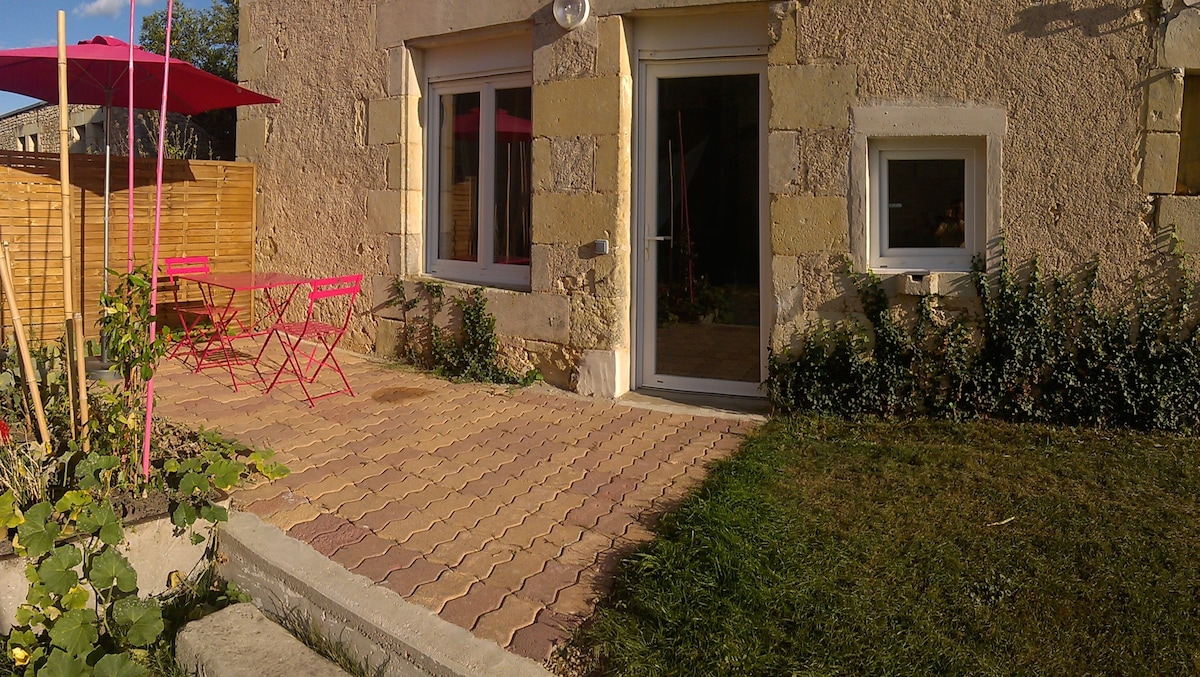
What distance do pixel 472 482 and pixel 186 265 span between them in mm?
4146

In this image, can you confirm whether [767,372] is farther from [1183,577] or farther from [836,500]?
[1183,577]

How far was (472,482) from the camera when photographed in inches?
177

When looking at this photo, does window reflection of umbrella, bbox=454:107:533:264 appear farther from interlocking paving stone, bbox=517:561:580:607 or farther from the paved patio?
interlocking paving stone, bbox=517:561:580:607

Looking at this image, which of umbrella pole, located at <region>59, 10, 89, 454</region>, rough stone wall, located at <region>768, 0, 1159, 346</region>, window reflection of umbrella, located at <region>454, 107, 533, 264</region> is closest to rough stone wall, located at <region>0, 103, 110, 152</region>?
window reflection of umbrella, located at <region>454, 107, 533, 264</region>

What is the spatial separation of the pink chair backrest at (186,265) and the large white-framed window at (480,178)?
5.82 ft

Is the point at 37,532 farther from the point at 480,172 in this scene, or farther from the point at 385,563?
the point at 480,172

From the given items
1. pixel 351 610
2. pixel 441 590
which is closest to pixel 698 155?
pixel 441 590

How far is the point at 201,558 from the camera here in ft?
12.4

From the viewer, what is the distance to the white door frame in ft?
19.7

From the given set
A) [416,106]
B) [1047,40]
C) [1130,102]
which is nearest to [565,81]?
[416,106]

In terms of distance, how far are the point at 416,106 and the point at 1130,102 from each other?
4.75 metres

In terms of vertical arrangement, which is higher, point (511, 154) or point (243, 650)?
point (511, 154)

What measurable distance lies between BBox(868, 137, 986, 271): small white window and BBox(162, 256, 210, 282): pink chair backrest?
4818 millimetres

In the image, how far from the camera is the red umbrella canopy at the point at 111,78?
20.1ft
